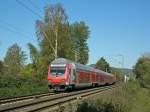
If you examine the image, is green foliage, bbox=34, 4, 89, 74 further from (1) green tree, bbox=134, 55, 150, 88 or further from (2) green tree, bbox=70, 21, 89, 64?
(2) green tree, bbox=70, 21, 89, 64

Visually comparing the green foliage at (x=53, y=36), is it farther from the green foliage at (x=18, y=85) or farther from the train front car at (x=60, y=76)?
the train front car at (x=60, y=76)

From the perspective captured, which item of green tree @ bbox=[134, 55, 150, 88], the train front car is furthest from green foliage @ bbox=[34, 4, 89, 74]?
the train front car

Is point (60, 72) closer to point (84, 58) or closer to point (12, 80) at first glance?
point (12, 80)

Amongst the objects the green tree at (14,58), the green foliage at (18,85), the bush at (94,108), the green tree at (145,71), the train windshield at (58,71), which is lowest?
the bush at (94,108)

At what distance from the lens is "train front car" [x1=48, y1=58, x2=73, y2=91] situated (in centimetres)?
3547

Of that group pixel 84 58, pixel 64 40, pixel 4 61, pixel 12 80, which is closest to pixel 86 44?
pixel 84 58

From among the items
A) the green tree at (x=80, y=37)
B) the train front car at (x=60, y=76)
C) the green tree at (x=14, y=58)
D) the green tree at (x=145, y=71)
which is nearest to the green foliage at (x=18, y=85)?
the train front car at (x=60, y=76)

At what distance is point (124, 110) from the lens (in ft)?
62.1

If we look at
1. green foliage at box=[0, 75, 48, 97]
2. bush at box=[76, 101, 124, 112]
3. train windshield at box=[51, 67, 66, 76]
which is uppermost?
train windshield at box=[51, 67, 66, 76]

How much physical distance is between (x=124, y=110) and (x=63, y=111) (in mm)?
3896

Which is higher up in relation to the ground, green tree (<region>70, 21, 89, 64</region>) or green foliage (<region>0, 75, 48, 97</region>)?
green tree (<region>70, 21, 89, 64</region>)

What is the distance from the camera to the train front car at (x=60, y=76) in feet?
116

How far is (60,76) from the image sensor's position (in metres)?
35.8

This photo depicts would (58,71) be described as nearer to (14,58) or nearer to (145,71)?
(145,71)
